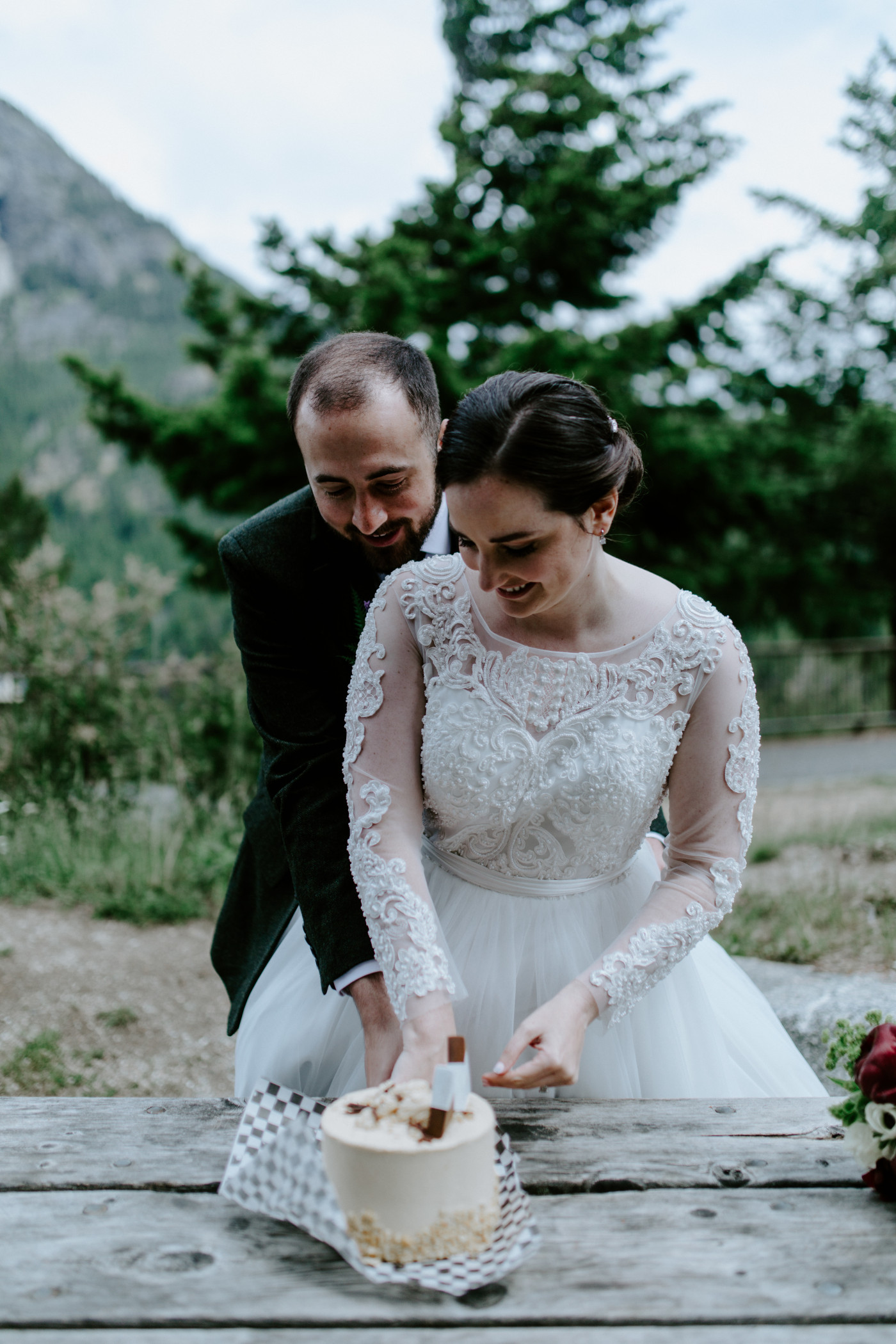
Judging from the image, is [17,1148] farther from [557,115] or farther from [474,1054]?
[557,115]

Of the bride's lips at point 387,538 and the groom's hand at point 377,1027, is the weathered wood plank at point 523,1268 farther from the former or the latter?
the bride's lips at point 387,538

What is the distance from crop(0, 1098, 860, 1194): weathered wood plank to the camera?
136 cm

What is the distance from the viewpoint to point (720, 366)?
12055 mm

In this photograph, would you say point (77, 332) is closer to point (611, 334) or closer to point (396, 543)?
point (611, 334)

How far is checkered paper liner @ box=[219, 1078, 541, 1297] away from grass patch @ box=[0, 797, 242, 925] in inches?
141

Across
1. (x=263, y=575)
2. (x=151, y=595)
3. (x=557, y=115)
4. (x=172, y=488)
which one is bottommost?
(x=263, y=575)

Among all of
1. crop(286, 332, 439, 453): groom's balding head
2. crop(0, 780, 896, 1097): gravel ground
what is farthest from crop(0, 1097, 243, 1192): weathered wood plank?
crop(0, 780, 896, 1097): gravel ground

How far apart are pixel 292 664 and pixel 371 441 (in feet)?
1.67

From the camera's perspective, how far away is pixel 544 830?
190 centimetres

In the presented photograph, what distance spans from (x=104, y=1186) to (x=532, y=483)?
3.87 feet

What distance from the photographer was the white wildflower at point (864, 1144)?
127 cm

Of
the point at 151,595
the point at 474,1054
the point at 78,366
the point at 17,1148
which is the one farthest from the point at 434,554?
the point at 78,366

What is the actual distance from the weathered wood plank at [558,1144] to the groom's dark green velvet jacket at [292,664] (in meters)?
0.61

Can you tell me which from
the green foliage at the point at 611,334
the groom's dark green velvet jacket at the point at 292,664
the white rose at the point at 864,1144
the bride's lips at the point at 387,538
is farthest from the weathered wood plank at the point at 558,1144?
the green foliage at the point at 611,334
